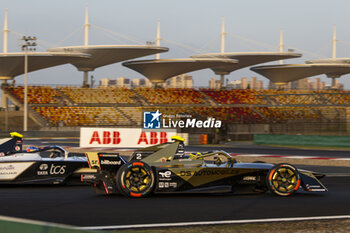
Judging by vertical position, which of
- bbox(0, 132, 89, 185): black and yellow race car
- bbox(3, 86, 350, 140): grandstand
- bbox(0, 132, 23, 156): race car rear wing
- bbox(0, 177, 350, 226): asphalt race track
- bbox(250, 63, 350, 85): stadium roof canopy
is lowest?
bbox(0, 177, 350, 226): asphalt race track

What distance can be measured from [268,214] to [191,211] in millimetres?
1210

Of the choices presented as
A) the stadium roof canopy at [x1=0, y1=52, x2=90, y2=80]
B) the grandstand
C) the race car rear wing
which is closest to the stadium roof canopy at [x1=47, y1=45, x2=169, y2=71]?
the stadium roof canopy at [x1=0, y1=52, x2=90, y2=80]

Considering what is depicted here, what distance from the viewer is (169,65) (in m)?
74.0

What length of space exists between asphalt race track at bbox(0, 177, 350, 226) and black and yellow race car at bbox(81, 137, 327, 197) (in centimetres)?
19

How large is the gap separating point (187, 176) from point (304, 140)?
2435 centimetres

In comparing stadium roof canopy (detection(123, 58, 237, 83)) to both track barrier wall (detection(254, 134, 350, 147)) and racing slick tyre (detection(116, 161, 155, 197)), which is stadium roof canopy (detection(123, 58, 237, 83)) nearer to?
track barrier wall (detection(254, 134, 350, 147))

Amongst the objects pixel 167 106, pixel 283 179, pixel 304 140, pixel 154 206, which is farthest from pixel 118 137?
pixel 167 106

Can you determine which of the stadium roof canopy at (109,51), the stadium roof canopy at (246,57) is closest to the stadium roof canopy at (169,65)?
the stadium roof canopy at (246,57)

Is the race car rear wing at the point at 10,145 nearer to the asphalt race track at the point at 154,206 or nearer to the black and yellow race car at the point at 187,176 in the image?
the asphalt race track at the point at 154,206

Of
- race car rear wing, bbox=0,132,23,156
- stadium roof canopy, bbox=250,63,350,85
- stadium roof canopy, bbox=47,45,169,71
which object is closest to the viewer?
race car rear wing, bbox=0,132,23,156

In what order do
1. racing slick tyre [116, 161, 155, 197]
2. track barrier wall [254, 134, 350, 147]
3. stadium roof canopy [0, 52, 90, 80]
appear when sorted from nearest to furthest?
racing slick tyre [116, 161, 155, 197] → track barrier wall [254, 134, 350, 147] → stadium roof canopy [0, 52, 90, 80]

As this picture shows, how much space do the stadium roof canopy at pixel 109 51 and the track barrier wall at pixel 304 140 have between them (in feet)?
107

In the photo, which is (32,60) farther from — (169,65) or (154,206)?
(154,206)

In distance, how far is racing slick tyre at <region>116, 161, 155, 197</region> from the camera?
9477 millimetres
